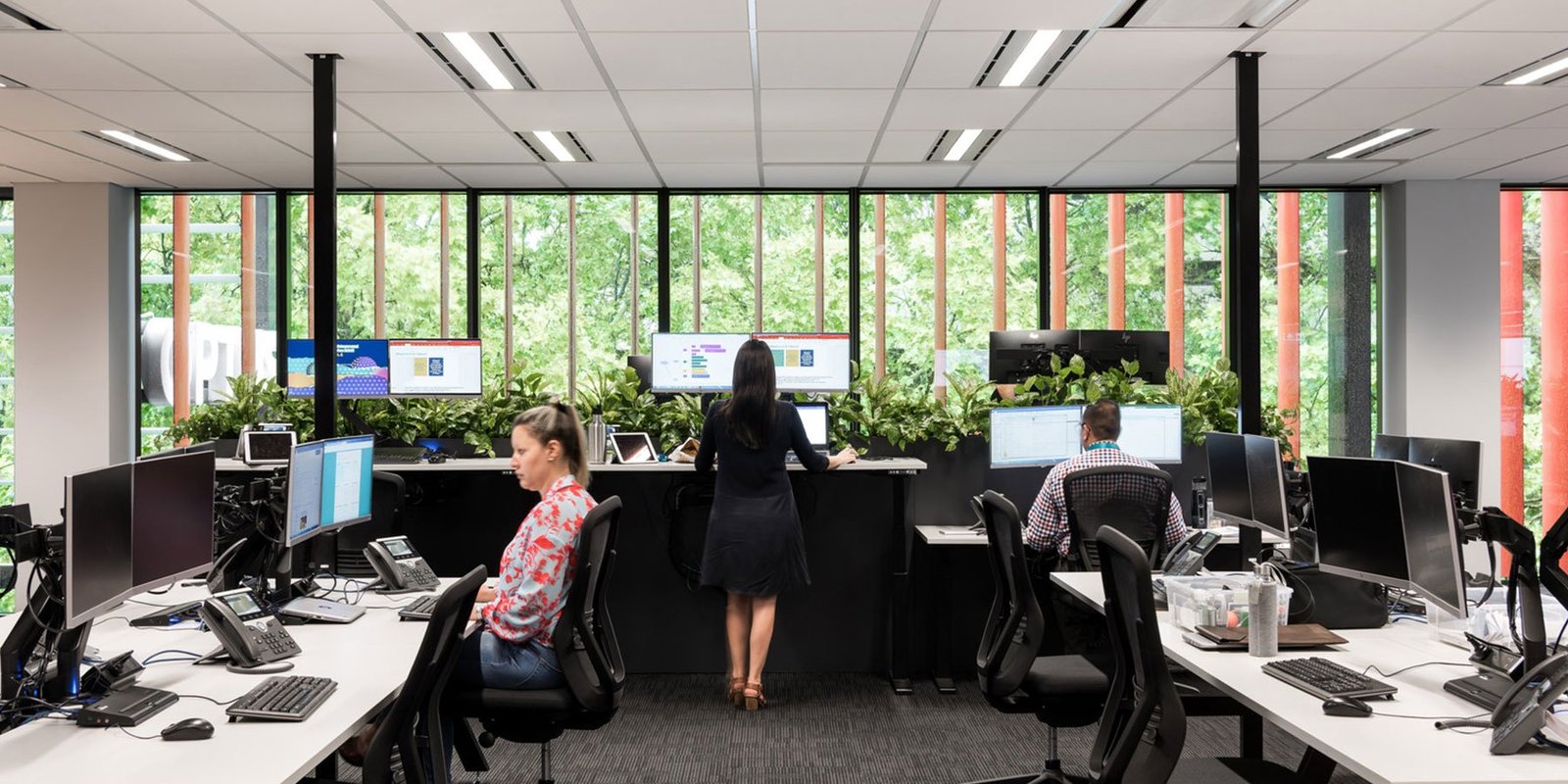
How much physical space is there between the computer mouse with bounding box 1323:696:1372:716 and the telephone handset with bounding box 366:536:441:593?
2510 mm

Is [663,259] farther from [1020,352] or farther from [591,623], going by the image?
[591,623]

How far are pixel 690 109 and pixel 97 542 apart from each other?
3.49 meters

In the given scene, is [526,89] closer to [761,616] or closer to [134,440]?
[761,616]

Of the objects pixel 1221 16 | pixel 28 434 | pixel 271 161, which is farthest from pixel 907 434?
pixel 28 434

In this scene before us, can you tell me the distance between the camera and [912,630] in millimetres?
4676

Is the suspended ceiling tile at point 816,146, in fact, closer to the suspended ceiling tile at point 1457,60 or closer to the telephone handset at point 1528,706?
the suspended ceiling tile at point 1457,60

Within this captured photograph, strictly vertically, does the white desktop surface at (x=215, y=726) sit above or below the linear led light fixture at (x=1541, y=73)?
below

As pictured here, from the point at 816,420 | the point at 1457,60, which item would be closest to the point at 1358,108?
the point at 1457,60

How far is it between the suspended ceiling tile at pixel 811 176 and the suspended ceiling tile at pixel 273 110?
2449mm

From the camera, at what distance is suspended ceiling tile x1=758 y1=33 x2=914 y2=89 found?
3.94 metres

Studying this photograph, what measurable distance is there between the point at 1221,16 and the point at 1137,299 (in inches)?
136

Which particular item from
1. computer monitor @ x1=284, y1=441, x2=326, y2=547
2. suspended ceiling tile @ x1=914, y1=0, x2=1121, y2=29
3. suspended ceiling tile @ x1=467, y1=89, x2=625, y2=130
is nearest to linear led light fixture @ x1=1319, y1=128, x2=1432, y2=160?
suspended ceiling tile @ x1=914, y1=0, x2=1121, y2=29

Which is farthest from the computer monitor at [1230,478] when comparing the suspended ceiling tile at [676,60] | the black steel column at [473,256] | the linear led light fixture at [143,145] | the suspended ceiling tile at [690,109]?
the linear led light fixture at [143,145]

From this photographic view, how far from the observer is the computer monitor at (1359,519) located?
2328mm
